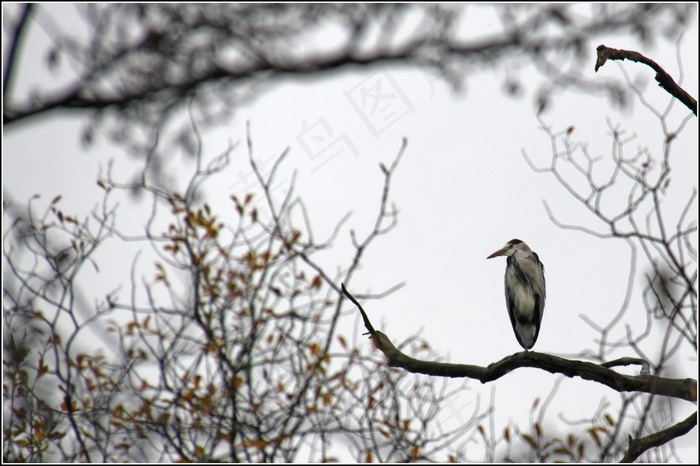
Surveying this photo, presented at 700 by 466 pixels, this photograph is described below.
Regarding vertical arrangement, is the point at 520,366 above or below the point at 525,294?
below

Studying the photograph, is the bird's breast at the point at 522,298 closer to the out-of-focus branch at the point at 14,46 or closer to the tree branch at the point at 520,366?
the tree branch at the point at 520,366

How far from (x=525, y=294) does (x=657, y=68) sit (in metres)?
3.55

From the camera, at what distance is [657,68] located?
9.36ft

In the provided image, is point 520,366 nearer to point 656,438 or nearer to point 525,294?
point 656,438

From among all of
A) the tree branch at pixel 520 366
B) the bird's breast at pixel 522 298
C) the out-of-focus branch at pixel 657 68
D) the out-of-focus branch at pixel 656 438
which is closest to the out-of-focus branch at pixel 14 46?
the tree branch at pixel 520 366

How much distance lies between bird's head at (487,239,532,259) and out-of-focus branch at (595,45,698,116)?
12.1 feet

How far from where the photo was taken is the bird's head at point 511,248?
661cm

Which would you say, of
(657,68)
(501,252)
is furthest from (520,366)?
(501,252)

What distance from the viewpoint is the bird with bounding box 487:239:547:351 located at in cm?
622

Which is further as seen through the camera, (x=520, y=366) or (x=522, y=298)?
(x=522, y=298)

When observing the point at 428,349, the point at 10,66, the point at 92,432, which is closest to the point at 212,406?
the point at 92,432

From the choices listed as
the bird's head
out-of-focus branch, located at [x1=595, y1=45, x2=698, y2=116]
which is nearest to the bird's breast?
the bird's head

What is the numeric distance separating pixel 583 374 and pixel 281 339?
3.03 meters

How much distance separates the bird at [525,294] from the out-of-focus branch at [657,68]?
3.44m
